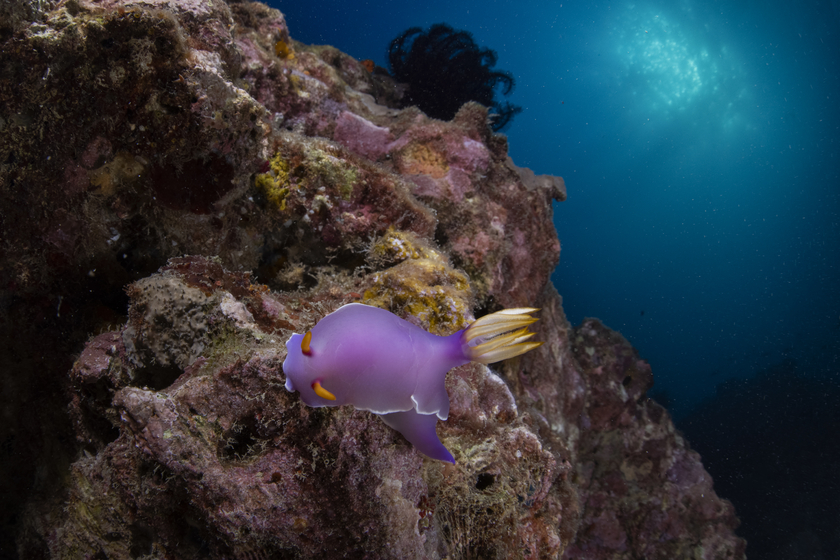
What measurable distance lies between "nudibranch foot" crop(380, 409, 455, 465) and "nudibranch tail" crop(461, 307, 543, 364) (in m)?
0.34

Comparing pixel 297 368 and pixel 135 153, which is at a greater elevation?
pixel 297 368

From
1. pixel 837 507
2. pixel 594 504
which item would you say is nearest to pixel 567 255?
pixel 837 507

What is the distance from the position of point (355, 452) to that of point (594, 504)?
23.6 ft

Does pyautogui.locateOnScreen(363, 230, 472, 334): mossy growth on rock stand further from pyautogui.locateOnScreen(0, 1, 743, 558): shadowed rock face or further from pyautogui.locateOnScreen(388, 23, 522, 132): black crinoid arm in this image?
pyautogui.locateOnScreen(388, 23, 522, 132): black crinoid arm

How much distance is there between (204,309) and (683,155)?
210 ft

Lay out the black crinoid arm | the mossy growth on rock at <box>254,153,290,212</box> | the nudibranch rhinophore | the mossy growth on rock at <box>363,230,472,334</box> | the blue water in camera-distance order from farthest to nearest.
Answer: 1. the blue water
2. the black crinoid arm
3. the mossy growth on rock at <box>254,153,290,212</box>
4. the mossy growth on rock at <box>363,230,472,334</box>
5. the nudibranch rhinophore

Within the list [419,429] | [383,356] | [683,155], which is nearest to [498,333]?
[383,356]

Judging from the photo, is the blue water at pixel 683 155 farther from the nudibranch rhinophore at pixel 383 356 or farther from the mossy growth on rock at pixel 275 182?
the nudibranch rhinophore at pixel 383 356

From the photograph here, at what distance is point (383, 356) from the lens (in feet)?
4.13

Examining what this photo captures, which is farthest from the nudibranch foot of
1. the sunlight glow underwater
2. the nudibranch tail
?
the sunlight glow underwater

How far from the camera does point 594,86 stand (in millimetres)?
42156

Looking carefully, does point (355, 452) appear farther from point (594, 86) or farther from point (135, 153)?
point (594, 86)

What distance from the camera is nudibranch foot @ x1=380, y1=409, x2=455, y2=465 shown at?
1.48m

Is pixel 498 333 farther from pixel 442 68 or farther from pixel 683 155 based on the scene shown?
pixel 683 155
